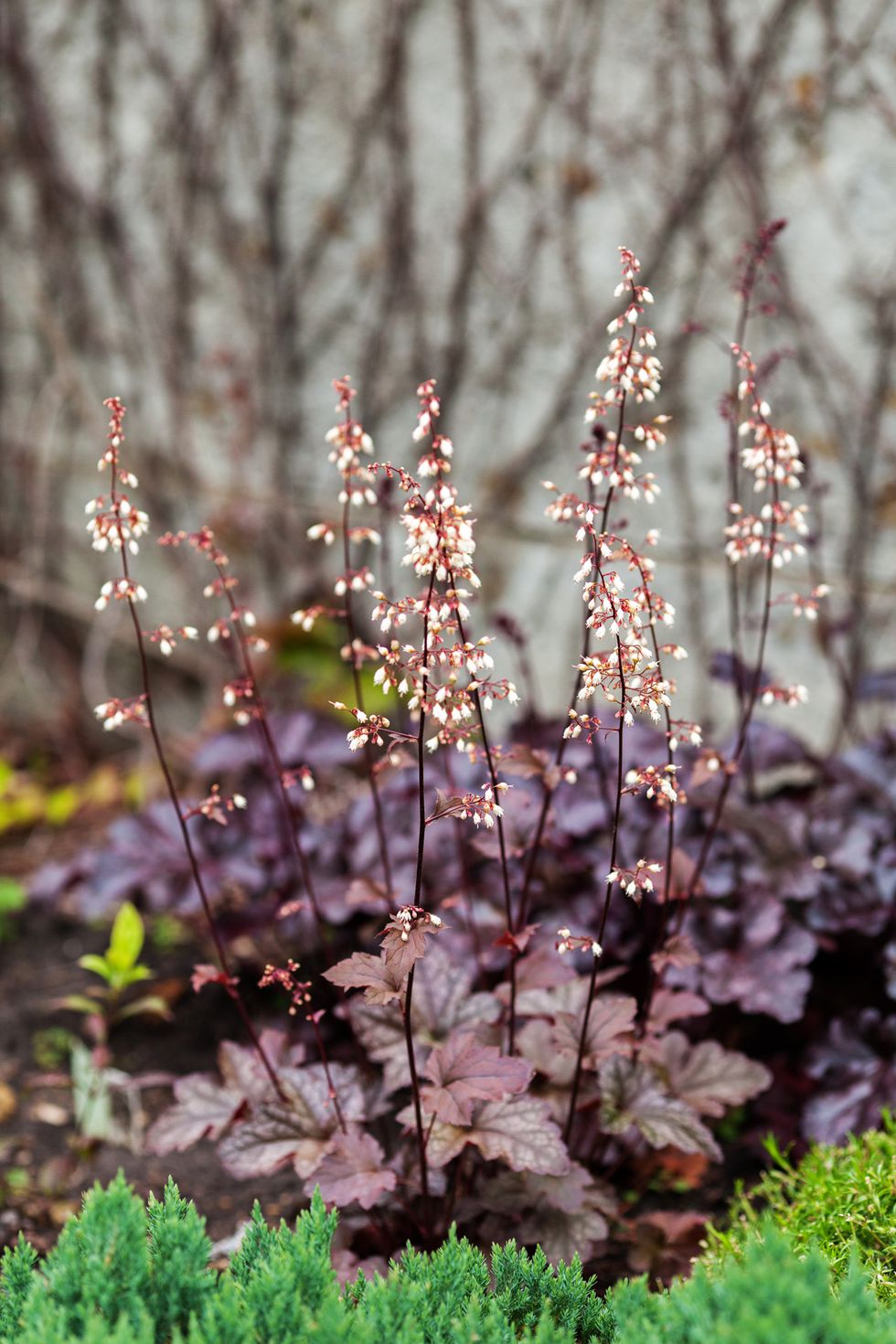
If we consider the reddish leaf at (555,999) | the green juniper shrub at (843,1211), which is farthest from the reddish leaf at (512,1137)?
the green juniper shrub at (843,1211)

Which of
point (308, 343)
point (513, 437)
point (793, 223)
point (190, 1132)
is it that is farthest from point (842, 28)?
point (190, 1132)

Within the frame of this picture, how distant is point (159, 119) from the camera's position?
12.9 ft

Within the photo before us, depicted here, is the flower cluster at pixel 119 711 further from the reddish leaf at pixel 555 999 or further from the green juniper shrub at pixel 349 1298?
the reddish leaf at pixel 555 999

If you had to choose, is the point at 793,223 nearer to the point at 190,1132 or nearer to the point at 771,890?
the point at 771,890

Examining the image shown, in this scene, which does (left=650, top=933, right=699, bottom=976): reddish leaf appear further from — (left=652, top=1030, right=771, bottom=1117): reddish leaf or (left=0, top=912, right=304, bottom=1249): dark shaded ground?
(left=0, top=912, right=304, bottom=1249): dark shaded ground

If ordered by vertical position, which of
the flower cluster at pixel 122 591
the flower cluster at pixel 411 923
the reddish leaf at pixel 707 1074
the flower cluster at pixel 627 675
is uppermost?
the flower cluster at pixel 122 591

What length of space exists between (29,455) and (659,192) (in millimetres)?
2585

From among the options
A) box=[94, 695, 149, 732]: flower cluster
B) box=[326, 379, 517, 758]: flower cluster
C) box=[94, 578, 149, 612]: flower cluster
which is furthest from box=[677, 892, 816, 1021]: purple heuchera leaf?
box=[94, 578, 149, 612]: flower cluster

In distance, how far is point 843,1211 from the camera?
186 centimetres

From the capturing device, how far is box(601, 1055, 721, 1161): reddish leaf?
6.09ft

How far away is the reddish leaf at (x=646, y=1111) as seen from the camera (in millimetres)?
1857

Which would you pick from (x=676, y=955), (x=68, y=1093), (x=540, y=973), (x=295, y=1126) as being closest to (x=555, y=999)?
(x=540, y=973)

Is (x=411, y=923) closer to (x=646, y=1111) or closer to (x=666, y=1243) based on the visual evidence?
(x=646, y=1111)

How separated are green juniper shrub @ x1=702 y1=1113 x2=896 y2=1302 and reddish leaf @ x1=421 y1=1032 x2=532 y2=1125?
456 millimetres
